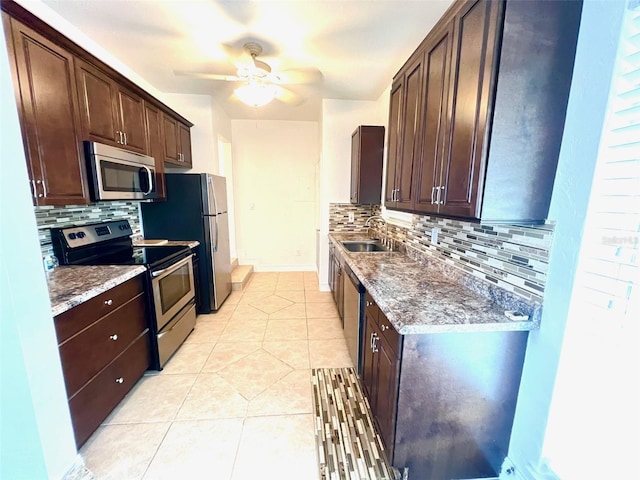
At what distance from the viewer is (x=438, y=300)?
1.37 m

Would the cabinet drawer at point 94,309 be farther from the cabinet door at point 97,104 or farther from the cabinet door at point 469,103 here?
the cabinet door at point 469,103

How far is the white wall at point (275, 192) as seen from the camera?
14.9 feet

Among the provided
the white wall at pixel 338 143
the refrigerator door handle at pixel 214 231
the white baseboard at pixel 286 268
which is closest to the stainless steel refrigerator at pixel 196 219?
the refrigerator door handle at pixel 214 231

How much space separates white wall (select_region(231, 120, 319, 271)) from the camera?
14.9ft

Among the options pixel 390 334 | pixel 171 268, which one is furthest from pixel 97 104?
pixel 390 334

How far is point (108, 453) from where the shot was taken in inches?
58.0

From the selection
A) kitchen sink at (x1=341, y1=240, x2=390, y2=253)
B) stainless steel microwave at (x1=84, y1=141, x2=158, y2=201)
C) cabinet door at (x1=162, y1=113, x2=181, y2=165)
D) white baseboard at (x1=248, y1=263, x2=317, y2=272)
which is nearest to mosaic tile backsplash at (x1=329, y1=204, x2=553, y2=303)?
kitchen sink at (x1=341, y1=240, x2=390, y2=253)

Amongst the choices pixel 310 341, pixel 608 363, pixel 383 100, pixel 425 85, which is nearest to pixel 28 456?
pixel 310 341

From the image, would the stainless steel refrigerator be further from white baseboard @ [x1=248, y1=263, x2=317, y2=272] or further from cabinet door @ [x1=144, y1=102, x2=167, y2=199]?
white baseboard @ [x1=248, y1=263, x2=317, y2=272]

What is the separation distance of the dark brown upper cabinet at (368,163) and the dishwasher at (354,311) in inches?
48.4

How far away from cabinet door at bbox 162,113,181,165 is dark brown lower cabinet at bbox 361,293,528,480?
9.70 feet

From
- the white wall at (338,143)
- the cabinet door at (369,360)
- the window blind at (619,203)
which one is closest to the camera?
the window blind at (619,203)

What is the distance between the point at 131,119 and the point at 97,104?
40 centimetres

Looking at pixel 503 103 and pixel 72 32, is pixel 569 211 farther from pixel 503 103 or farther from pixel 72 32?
pixel 72 32
